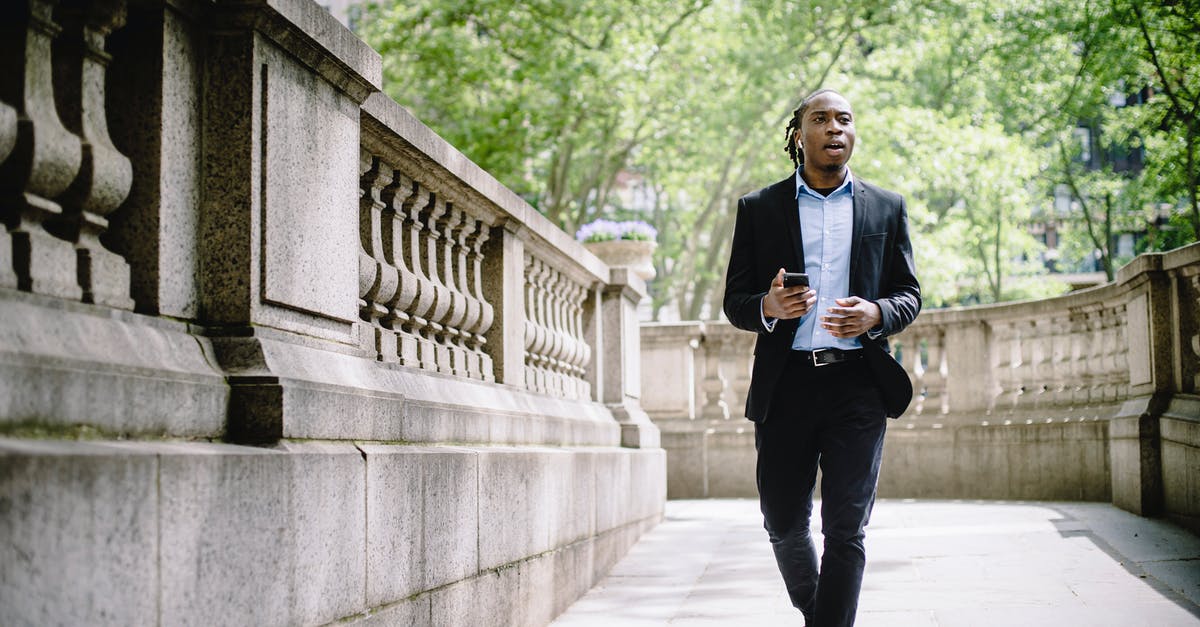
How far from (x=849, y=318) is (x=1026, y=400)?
30.7ft

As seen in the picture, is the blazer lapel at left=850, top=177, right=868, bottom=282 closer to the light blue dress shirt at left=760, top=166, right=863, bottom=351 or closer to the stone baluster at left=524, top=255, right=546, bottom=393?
the light blue dress shirt at left=760, top=166, right=863, bottom=351

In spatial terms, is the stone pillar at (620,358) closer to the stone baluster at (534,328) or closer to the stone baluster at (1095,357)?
the stone baluster at (534,328)

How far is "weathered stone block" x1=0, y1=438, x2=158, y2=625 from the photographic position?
2328 mm

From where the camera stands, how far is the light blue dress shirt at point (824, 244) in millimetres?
4696

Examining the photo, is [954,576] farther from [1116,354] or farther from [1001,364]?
[1001,364]

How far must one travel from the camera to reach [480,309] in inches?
248

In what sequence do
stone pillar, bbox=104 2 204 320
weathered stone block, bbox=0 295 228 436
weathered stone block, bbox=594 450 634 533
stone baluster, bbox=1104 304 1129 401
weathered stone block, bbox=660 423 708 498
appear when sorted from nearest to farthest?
weathered stone block, bbox=0 295 228 436
stone pillar, bbox=104 2 204 320
weathered stone block, bbox=594 450 634 533
stone baluster, bbox=1104 304 1129 401
weathered stone block, bbox=660 423 708 498

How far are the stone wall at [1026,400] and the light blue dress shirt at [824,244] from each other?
4829 millimetres

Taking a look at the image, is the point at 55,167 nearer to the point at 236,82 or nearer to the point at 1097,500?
the point at 236,82

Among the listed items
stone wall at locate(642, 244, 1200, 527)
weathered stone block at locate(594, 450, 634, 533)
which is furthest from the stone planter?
weathered stone block at locate(594, 450, 634, 533)

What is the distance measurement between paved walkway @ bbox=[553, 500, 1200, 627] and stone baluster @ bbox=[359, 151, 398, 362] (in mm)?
1976

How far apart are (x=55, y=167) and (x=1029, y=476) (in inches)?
456

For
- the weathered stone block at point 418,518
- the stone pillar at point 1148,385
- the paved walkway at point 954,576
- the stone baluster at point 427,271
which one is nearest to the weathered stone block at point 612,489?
the paved walkway at point 954,576

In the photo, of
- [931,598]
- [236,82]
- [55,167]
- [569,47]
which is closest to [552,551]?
[931,598]
